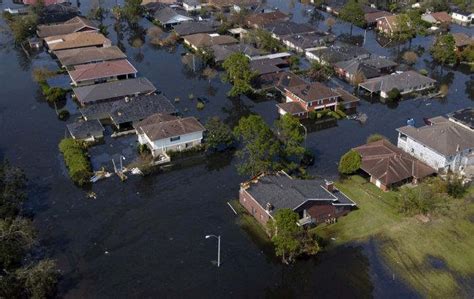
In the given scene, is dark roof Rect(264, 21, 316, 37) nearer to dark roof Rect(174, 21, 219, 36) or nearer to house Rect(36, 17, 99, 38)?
dark roof Rect(174, 21, 219, 36)

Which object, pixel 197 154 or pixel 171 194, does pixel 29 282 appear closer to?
pixel 171 194

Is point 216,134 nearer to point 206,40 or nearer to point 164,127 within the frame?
point 164,127

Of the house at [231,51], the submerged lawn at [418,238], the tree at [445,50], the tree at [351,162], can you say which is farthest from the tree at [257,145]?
the tree at [445,50]

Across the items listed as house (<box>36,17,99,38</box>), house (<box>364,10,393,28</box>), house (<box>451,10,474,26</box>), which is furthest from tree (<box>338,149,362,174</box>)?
house (<box>451,10,474,26</box>)

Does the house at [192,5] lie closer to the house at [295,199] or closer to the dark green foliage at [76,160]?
the dark green foliage at [76,160]

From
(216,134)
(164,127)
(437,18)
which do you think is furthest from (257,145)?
(437,18)

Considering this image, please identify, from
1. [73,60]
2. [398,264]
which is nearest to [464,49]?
[398,264]
